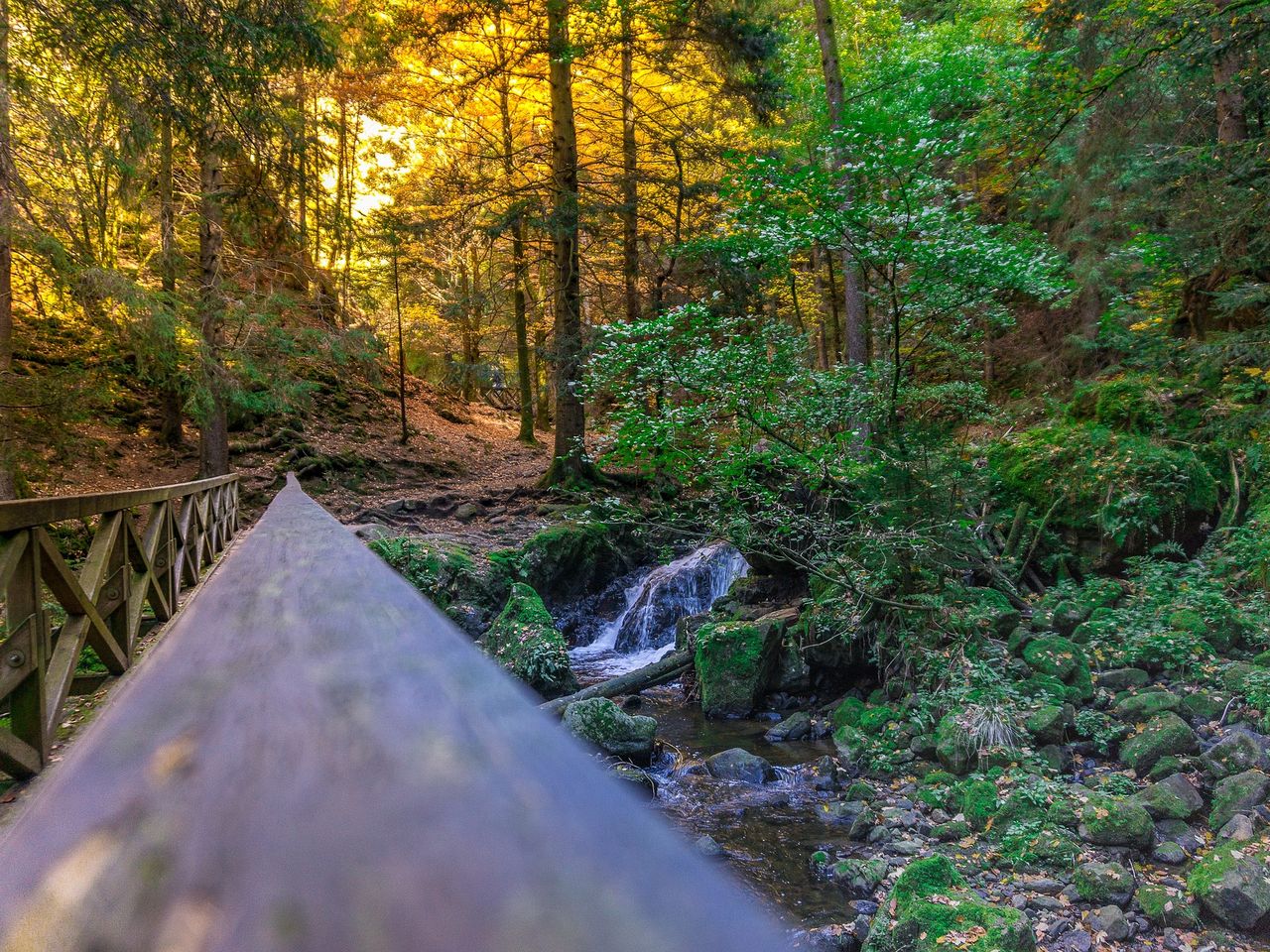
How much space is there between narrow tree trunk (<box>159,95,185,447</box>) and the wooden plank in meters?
11.4

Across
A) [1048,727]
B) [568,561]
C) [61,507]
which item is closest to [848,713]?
[1048,727]

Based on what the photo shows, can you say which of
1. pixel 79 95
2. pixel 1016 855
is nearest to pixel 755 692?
pixel 1016 855

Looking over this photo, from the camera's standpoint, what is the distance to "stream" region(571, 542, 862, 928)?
473 centimetres

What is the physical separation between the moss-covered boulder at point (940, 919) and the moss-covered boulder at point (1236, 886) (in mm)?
1076

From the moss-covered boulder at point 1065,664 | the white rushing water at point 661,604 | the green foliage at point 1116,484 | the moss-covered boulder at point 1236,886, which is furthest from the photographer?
the white rushing water at point 661,604

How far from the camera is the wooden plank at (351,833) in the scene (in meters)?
0.30

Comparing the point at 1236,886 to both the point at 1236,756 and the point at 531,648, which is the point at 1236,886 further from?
the point at 531,648

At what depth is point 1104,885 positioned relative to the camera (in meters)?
4.11

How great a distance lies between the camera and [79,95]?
25.2 ft

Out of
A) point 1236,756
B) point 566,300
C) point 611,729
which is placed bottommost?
point 611,729

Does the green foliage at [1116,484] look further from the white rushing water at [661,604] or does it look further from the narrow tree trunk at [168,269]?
the narrow tree trunk at [168,269]

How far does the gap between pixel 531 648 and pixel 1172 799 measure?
6.03 m

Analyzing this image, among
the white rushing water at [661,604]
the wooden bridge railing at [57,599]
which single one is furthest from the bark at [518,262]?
the wooden bridge railing at [57,599]

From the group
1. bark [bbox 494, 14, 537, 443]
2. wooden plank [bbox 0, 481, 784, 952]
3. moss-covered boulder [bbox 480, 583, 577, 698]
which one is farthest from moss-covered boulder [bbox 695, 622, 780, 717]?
bark [bbox 494, 14, 537, 443]
